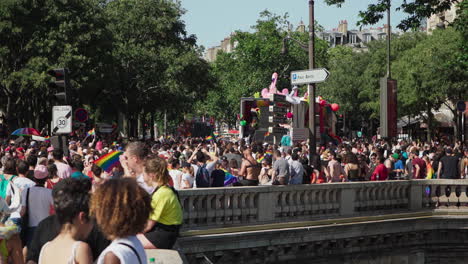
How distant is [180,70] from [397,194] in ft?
131

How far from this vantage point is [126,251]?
4.68 metres

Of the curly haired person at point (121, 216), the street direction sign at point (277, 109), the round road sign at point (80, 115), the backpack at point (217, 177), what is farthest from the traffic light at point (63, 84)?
the curly haired person at point (121, 216)

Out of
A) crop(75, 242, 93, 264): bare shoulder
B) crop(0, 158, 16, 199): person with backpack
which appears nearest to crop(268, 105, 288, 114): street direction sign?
crop(0, 158, 16, 199): person with backpack

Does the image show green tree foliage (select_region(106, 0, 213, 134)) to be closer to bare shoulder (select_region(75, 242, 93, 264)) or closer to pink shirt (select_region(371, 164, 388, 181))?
pink shirt (select_region(371, 164, 388, 181))

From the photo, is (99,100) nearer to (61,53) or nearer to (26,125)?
(26,125)

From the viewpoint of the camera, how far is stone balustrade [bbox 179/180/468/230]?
1350cm

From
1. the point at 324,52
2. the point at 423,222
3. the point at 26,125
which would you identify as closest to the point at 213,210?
the point at 423,222

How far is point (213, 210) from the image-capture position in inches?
535

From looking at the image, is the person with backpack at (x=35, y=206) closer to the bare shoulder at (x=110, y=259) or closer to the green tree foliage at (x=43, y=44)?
the bare shoulder at (x=110, y=259)

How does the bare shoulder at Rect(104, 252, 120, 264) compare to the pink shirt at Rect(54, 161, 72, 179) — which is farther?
the pink shirt at Rect(54, 161, 72, 179)

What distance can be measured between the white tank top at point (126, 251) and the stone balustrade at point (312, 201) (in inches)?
320

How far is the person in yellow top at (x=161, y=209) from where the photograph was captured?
775 centimetres

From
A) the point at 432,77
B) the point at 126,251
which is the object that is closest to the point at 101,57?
the point at 432,77

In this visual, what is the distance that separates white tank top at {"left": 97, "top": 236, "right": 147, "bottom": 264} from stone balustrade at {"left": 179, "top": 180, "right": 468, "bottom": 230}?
320 inches
